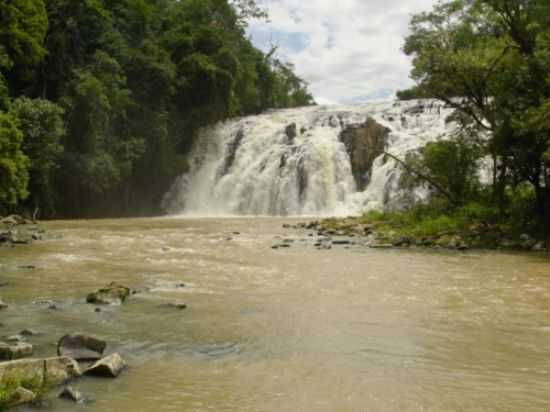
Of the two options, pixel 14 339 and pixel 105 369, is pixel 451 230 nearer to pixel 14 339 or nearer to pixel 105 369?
pixel 14 339

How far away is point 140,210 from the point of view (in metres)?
40.0

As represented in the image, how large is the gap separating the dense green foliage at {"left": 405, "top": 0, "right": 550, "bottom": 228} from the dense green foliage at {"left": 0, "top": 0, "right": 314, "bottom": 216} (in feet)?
49.6

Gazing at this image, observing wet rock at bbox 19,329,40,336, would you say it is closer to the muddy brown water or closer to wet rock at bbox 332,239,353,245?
the muddy brown water

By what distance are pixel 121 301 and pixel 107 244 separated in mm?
9712

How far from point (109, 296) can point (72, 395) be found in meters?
4.53

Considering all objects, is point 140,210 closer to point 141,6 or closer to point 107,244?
point 141,6

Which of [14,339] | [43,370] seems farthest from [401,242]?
[43,370]

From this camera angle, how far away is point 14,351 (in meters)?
5.88

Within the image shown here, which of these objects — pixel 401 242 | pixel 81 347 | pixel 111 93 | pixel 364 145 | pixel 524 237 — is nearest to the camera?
pixel 81 347

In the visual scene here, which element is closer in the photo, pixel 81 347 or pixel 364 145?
pixel 81 347

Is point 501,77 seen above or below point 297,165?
above

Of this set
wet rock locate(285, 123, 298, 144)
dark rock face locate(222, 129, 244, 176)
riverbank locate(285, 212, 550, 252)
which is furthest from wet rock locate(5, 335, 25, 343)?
dark rock face locate(222, 129, 244, 176)

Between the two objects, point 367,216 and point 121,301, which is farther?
point 367,216

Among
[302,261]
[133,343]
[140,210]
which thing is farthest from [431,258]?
[140,210]
